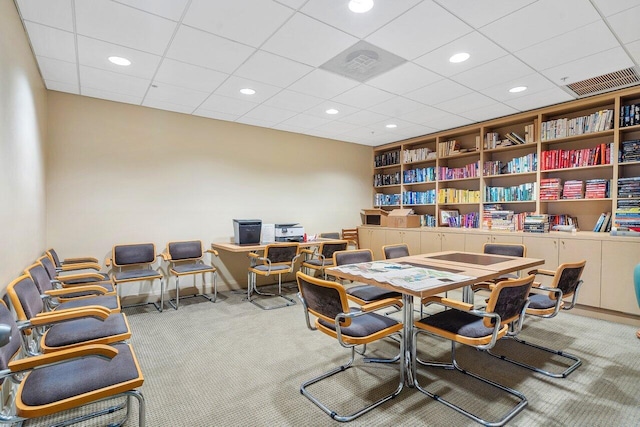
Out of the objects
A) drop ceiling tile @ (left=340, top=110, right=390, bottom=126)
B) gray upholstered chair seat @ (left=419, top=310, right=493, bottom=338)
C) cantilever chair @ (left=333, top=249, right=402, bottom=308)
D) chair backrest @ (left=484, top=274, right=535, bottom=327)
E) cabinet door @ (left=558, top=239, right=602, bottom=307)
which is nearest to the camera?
chair backrest @ (left=484, top=274, right=535, bottom=327)

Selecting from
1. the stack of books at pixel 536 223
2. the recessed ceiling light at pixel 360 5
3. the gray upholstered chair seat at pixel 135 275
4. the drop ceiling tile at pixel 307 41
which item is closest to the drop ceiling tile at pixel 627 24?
the recessed ceiling light at pixel 360 5

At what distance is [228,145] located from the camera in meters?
5.11

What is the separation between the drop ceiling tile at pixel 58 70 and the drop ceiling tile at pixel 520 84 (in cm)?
443

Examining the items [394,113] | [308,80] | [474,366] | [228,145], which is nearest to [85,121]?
[228,145]

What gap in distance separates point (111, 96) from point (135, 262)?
2114mm

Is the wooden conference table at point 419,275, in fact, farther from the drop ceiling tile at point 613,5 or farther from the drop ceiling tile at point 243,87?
the drop ceiling tile at point 243,87

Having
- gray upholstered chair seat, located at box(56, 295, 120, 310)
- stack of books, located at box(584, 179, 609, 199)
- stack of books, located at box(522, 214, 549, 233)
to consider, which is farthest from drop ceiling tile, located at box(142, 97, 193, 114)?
stack of books, located at box(584, 179, 609, 199)

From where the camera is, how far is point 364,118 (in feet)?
15.9

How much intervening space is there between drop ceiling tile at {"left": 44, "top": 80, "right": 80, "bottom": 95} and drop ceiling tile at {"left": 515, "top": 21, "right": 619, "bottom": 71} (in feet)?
15.4

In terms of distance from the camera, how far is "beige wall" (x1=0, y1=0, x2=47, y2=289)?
201cm

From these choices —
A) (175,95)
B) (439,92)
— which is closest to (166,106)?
(175,95)

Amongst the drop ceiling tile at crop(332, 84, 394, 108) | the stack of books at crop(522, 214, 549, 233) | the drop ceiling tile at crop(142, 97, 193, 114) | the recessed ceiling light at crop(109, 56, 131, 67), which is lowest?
the stack of books at crop(522, 214, 549, 233)

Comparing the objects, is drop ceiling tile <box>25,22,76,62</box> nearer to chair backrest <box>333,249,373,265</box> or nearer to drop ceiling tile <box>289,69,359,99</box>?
drop ceiling tile <box>289,69,359,99</box>

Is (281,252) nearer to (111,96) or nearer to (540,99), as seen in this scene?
(111,96)
